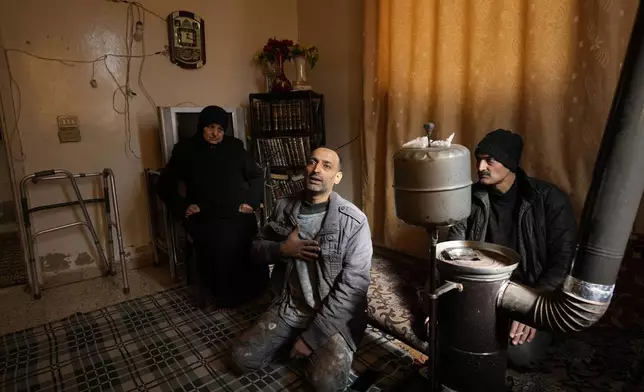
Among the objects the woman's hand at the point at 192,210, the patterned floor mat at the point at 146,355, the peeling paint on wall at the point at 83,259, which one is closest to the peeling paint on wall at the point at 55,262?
the peeling paint on wall at the point at 83,259

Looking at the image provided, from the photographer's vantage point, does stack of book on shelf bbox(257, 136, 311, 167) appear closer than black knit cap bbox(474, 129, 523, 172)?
No

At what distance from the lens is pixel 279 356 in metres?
1.76

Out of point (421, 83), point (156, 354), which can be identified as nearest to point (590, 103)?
point (421, 83)

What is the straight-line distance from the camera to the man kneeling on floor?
1.57 metres

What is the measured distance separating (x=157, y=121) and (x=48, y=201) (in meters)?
0.93

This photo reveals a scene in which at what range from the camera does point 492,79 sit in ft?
6.47

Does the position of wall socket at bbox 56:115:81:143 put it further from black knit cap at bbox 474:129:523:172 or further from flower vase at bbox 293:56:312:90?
black knit cap at bbox 474:129:523:172

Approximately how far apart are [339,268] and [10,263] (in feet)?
10.2

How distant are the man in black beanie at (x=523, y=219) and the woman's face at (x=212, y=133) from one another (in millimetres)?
1552

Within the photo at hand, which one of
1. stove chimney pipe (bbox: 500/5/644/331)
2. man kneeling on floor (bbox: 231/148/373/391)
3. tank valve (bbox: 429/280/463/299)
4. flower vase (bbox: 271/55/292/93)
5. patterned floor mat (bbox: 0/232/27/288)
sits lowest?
patterned floor mat (bbox: 0/232/27/288)

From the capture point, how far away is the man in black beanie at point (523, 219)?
153cm

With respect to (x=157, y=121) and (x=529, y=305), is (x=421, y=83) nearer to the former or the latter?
(x=529, y=305)

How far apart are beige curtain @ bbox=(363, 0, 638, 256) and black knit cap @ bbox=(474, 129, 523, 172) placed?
0.28 metres

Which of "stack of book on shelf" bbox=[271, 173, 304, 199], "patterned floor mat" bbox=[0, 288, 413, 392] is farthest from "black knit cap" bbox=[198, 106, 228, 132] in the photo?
"patterned floor mat" bbox=[0, 288, 413, 392]
